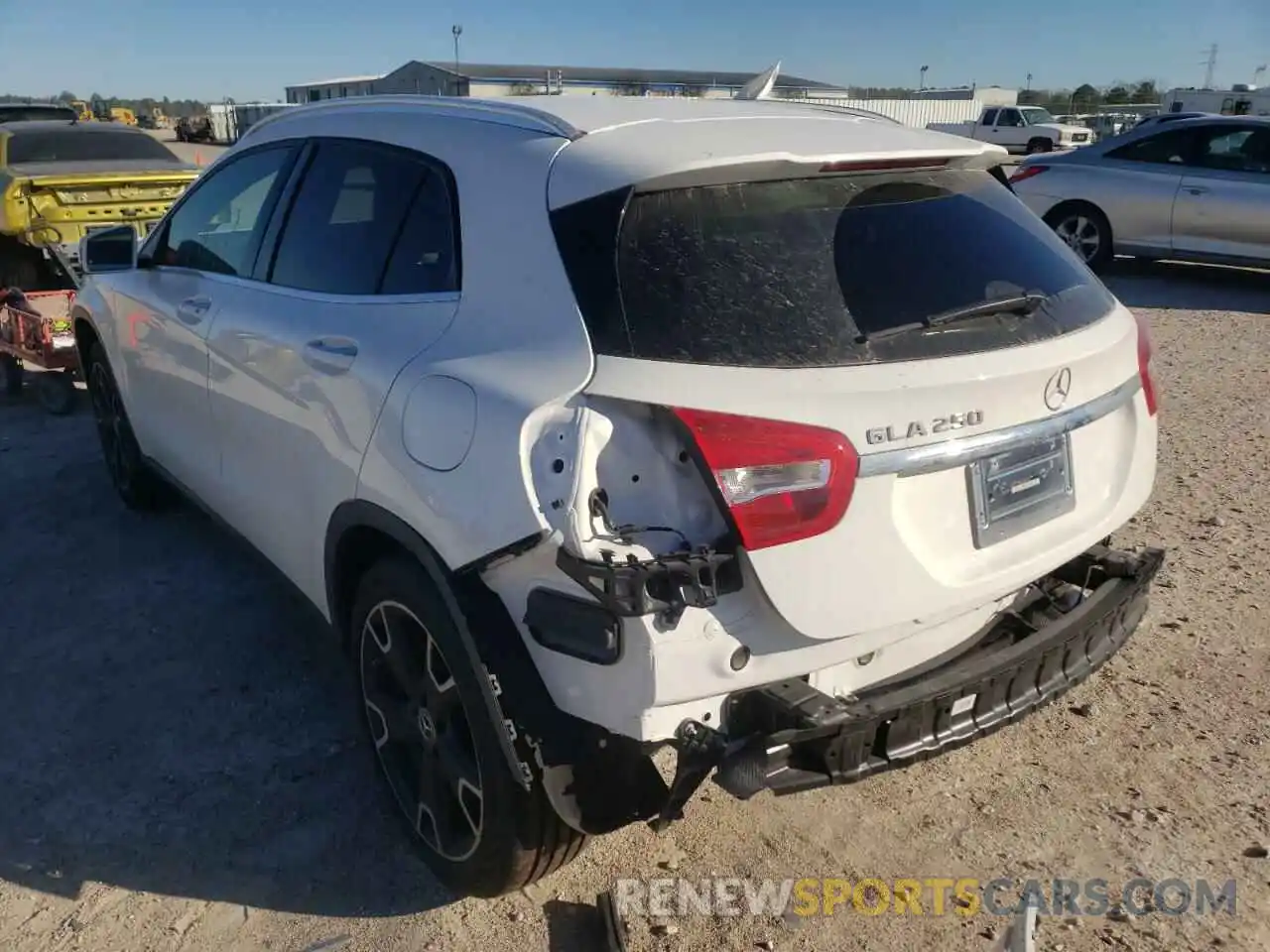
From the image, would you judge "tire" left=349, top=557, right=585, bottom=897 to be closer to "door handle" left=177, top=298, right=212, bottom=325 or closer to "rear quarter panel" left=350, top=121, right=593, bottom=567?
"rear quarter panel" left=350, top=121, right=593, bottom=567

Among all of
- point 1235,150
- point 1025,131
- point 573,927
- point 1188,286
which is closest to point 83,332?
point 573,927

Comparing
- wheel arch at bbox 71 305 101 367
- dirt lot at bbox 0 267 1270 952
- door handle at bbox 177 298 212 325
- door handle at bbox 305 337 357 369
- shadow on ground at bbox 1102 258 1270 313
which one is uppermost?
door handle at bbox 305 337 357 369

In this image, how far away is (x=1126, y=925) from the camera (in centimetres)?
264

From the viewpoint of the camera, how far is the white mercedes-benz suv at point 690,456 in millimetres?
2135

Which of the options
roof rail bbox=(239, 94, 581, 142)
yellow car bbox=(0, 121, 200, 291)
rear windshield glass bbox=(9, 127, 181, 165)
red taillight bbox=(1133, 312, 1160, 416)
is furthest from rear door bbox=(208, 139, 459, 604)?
rear windshield glass bbox=(9, 127, 181, 165)

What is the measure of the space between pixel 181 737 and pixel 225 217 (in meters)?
1.90

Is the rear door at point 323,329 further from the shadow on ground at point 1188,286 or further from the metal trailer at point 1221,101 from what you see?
the metal trailer at point 1221,101

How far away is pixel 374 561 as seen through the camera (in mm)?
2877

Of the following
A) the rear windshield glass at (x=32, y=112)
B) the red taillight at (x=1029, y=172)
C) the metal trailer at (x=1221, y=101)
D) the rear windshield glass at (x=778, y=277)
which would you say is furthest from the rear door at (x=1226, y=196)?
the metal trailer at (x=1221, y=101)

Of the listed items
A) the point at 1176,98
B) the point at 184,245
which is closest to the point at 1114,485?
the point at 184,245

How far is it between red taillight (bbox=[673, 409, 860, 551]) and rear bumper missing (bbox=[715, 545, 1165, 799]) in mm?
377

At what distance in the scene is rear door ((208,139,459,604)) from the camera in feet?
9.03

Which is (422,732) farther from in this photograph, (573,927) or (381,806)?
(573,927)

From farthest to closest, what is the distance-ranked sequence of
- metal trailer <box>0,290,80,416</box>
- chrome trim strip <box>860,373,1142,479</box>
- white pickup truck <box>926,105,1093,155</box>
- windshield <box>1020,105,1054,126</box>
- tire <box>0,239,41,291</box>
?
windshield <box>1020,105,1054,126</box> → white pickup truck <box>926,105,1093,155</box> → tire <box>0,239,41,291</box> → metal trailer <box>0,290,80,416</box> → chrome trim strip <box>860,373,1142,479</box>
